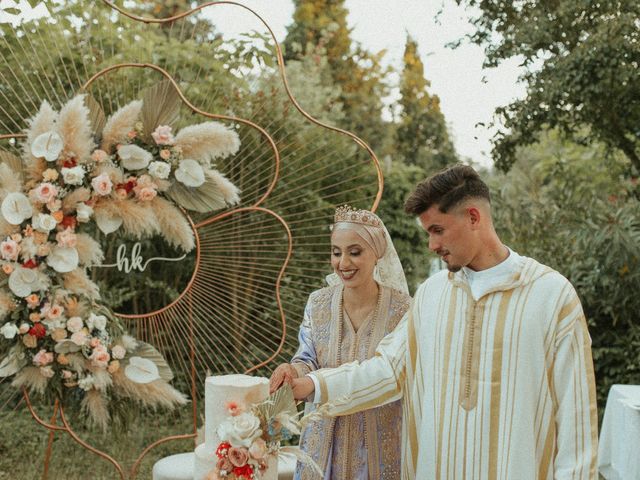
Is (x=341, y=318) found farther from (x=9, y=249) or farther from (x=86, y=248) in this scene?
(x=9, y=249)

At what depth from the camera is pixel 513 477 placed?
2.08 metres

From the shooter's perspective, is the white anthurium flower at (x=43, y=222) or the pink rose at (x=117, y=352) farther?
the pink rose at (x=117, y=352)

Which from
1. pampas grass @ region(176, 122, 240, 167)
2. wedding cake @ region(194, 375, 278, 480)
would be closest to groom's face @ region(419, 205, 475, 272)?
wedding cake @ region(194, 375, 278, 480)

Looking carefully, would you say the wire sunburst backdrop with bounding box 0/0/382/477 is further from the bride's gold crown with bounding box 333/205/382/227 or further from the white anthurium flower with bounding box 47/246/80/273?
the bride's gold crown with bounding box 333/205/382/227

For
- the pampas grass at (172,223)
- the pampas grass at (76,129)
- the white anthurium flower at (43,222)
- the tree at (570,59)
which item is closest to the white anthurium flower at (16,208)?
the white anthurium flower at (43,222)

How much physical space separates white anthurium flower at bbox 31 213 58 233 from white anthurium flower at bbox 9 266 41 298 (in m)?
0.19

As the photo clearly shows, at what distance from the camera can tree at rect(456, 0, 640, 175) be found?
541 cm

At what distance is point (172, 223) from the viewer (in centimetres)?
378

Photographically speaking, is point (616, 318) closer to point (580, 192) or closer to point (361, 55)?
point (580, 192)

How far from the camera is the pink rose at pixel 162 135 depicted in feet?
12.3

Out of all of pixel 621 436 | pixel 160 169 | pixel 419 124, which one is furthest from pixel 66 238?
pixel 419 124

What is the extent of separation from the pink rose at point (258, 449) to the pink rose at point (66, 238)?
1.98 m

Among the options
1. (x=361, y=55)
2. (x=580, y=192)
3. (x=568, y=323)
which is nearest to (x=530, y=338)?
(x=568, y=323)

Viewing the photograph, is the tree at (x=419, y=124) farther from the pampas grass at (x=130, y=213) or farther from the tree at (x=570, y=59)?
the pampas grass at (x=130, y=213)
